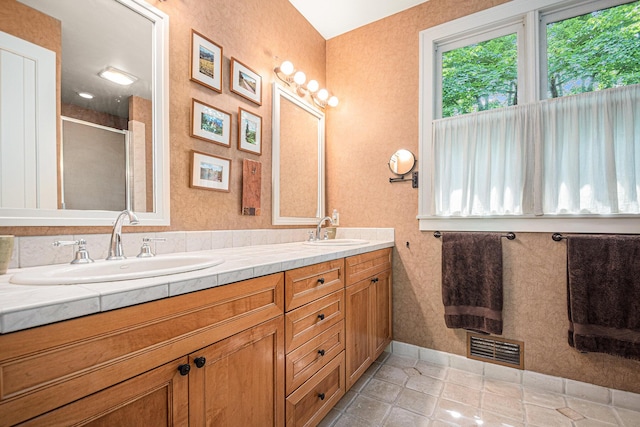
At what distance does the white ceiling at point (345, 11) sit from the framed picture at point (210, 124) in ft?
4.08

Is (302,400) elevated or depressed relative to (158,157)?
depressed

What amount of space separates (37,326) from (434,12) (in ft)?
8.92

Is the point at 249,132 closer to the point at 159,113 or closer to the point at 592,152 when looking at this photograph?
the point at 159,113

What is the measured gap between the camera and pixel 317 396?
4.46 feet

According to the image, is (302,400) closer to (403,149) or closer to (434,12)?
(403,149)

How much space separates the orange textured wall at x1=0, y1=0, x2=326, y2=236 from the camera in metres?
1.45

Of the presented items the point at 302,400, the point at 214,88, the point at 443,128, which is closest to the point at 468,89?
the point at 443,128

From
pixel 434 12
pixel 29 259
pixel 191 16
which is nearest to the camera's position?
pixel 29 259

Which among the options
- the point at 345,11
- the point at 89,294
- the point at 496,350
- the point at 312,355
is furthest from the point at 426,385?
the point at 345,11

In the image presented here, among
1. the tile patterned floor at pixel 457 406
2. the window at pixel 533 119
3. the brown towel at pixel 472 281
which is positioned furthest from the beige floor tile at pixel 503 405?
the window at pixel 533 119

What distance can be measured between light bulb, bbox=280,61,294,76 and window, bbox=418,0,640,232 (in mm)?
979

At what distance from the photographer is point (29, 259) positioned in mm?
998

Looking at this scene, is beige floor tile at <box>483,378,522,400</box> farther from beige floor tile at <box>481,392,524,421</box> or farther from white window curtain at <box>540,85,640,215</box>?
white window curtain at <box>540,85,640,215</box>

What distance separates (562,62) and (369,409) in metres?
2.35
